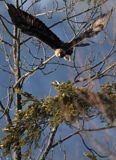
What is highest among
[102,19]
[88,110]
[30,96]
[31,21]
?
[31,21]

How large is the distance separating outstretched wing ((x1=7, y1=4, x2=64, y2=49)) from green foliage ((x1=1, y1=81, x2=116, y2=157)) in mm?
1033

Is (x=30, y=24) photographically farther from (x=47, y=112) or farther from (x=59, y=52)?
(x=47, y=112)

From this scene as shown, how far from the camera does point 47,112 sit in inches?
254

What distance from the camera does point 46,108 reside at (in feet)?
21.0

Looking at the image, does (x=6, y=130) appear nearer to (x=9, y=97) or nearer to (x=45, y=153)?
(x=45, y=153)

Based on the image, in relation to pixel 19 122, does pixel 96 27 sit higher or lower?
higher

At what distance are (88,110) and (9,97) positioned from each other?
420cm

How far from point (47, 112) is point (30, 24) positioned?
175 cm

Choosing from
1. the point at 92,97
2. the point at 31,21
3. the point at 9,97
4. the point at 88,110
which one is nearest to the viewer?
the point at 92,97

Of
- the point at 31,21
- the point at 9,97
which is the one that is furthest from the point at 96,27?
the point at 9,97

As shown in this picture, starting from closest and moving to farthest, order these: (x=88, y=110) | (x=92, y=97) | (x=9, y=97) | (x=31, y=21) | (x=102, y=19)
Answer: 1. (x=92, y=97)
2. (x=88, y=110)
3. (x=102, y=19)
4. (x=31, y=21)
5. (x=9, y=97)

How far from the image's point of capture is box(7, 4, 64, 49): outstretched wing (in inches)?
302

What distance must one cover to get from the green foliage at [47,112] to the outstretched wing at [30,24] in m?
1.03

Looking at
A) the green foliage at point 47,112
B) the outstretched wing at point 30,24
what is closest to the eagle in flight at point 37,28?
the outstretched wing at point 30,24
